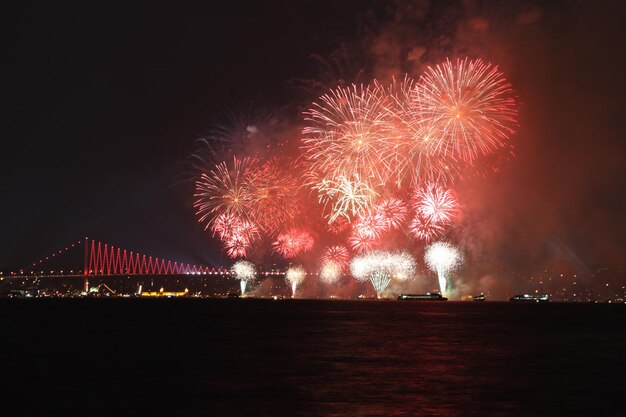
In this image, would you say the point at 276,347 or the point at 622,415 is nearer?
the point at 622,415

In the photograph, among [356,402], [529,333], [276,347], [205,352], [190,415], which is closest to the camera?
[190,415]

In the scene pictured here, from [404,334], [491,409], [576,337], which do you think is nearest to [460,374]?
[491,409]

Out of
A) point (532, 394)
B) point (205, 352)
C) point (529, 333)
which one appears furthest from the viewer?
point (529, 333)

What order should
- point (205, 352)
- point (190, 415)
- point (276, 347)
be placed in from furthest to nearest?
point (276, 347) < point (205, 352) < point (190, 415)

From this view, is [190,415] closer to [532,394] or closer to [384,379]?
[384,379]

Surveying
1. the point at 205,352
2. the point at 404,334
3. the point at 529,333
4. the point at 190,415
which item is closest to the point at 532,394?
the point at 190,415

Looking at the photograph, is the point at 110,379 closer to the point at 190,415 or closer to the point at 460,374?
the point at 190,415

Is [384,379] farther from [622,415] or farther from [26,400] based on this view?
[26,400]

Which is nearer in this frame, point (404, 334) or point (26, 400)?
point (26, 400)

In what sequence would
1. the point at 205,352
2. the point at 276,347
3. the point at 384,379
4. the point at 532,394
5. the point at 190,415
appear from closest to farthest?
1. the point at 190,415
2. the point at 532,394
3. the point at 384,379
4. the point at 205,352
5. the point at 276,347
